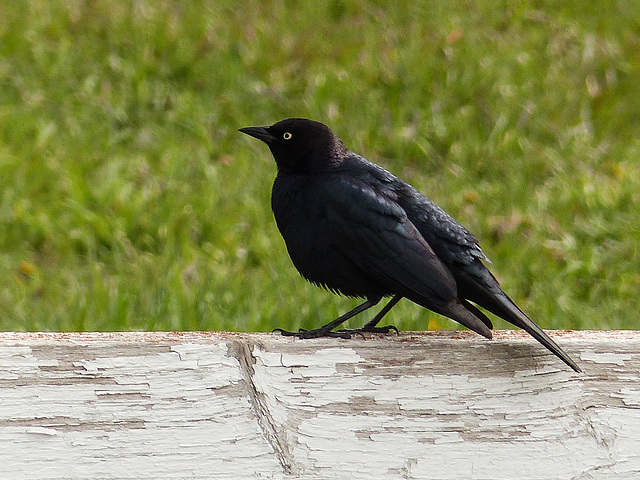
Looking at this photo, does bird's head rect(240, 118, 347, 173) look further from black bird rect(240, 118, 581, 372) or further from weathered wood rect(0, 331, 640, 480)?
weathered wood rect(0, 331, 640, 480)

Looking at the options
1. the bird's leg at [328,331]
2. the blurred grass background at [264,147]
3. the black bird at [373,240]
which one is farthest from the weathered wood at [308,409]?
the blurred grass background at [264,147]

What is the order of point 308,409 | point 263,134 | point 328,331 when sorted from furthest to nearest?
point 263,134 < point 328,331 < point 308,409

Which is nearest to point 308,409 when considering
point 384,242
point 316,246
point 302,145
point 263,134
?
point 384,242

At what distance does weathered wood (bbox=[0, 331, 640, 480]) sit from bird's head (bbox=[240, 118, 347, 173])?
1.35 m

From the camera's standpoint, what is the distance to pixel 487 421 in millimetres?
1783

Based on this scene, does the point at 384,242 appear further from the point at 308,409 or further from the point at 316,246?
the point at 308,409

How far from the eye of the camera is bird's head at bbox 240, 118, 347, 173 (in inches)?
125

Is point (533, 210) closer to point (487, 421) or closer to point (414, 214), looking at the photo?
point (414, 214)

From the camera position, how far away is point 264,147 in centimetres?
610

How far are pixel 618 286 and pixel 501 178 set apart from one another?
51.3 inches

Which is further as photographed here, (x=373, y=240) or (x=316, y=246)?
(x=316, y=246)

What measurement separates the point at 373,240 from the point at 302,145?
2.02ft

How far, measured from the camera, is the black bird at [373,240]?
2.62 m

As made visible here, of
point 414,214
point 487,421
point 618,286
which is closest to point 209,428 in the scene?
point 487,421
